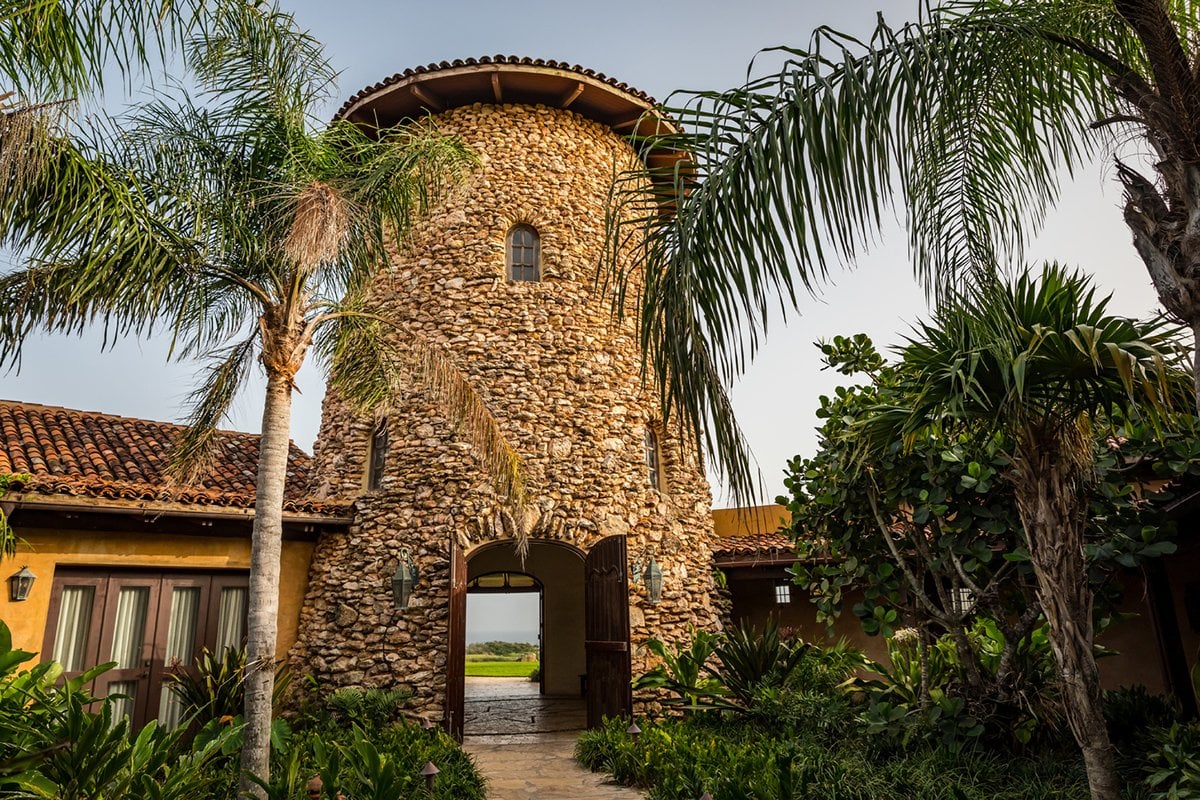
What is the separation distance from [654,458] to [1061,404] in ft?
24.1

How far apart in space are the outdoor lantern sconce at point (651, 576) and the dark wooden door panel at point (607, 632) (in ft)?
2.60

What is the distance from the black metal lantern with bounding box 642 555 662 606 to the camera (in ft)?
34.5

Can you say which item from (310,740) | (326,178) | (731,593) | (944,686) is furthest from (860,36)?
(731,593)

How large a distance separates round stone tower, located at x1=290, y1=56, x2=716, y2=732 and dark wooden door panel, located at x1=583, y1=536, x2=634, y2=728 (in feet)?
0.09

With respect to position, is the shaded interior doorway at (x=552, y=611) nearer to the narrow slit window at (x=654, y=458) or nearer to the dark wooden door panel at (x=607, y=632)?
the narrow slit window at (x=654, y=458)

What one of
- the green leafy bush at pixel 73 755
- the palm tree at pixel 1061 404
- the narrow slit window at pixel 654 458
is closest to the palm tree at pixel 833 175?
the palm tree at pixel 1061 404

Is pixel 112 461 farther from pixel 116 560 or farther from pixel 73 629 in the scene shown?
pixel 73 629

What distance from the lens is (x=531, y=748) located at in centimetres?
898

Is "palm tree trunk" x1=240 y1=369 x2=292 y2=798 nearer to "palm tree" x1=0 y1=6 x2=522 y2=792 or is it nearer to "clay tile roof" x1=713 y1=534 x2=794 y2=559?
"palm tree" x1=0 y1=6 x2=522 y2=792

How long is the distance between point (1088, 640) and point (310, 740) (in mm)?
6984

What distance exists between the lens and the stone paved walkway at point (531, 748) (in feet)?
22.0

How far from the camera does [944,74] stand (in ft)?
9.37

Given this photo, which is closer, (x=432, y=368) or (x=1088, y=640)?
(x=1088, y=640)

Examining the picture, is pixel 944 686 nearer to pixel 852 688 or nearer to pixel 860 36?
pixel 852 688
